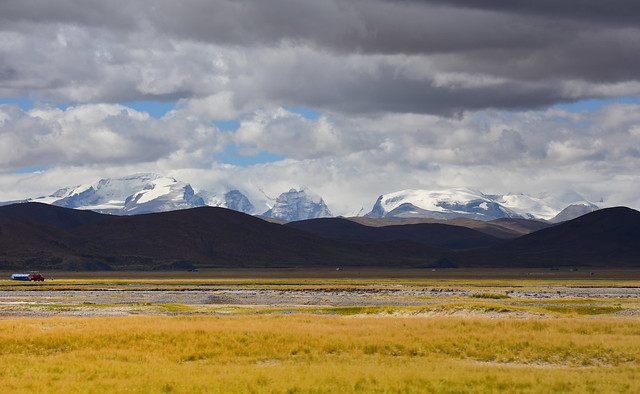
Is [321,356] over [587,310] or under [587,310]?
under

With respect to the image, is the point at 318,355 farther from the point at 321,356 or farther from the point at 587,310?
the point at 587,310

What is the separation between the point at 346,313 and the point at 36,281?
117 meters

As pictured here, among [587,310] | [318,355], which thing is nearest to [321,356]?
[318,355]

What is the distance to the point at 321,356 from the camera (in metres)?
44.8

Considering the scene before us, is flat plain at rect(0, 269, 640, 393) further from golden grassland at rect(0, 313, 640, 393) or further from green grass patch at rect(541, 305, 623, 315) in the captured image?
green grass patch at rect(541, 305, 623, 315)

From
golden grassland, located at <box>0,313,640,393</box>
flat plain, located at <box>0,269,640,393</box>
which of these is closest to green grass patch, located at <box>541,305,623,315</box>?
flat plain, located at <box>0,269,640,393</box>

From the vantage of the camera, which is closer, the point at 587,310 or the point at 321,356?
the point at 321,356

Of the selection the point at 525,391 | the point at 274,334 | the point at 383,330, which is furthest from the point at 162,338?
the point at 525,391

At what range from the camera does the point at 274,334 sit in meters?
51.1

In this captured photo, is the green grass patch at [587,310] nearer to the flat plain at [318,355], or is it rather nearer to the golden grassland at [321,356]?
the flat plain at [318,355]

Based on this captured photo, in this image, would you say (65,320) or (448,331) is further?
(65,320)

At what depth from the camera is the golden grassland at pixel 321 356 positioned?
35562 mm

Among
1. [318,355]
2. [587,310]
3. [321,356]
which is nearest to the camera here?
[321,356]

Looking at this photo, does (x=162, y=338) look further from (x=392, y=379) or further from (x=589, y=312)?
(x=589, y=312)
